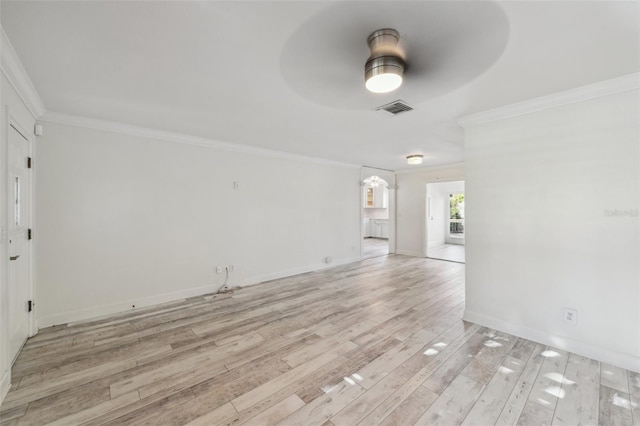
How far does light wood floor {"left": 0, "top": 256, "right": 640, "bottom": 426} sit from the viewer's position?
1687 mm

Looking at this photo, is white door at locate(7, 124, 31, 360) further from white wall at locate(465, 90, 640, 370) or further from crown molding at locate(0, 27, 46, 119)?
white wall at locate(465, 90, 640, 370)

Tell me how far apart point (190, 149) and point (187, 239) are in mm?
1375

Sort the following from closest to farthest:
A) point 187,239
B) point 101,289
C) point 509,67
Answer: point 509,67
point 101,289
point 187,239

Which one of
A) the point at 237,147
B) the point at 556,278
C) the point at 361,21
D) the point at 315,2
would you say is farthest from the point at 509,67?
the point at 237,147

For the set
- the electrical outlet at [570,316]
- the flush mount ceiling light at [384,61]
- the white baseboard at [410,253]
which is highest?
the flush mount ceiling light at [384,61]

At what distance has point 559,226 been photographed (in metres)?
2.50

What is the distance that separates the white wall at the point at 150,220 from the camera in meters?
2.99

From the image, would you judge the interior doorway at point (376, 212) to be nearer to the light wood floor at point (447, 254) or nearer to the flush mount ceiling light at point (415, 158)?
the light wood floor at point (447, 254)

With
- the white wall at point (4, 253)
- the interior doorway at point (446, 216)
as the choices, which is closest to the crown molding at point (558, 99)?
the white wall at point (4, 253)

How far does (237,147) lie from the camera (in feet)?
14.2

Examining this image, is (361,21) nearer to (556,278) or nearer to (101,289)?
(556,278)

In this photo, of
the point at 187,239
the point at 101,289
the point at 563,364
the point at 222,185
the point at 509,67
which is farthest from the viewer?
the point at 222,185

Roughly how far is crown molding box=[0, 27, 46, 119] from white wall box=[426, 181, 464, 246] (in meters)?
8.92

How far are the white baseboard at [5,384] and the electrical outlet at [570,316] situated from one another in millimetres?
4639
